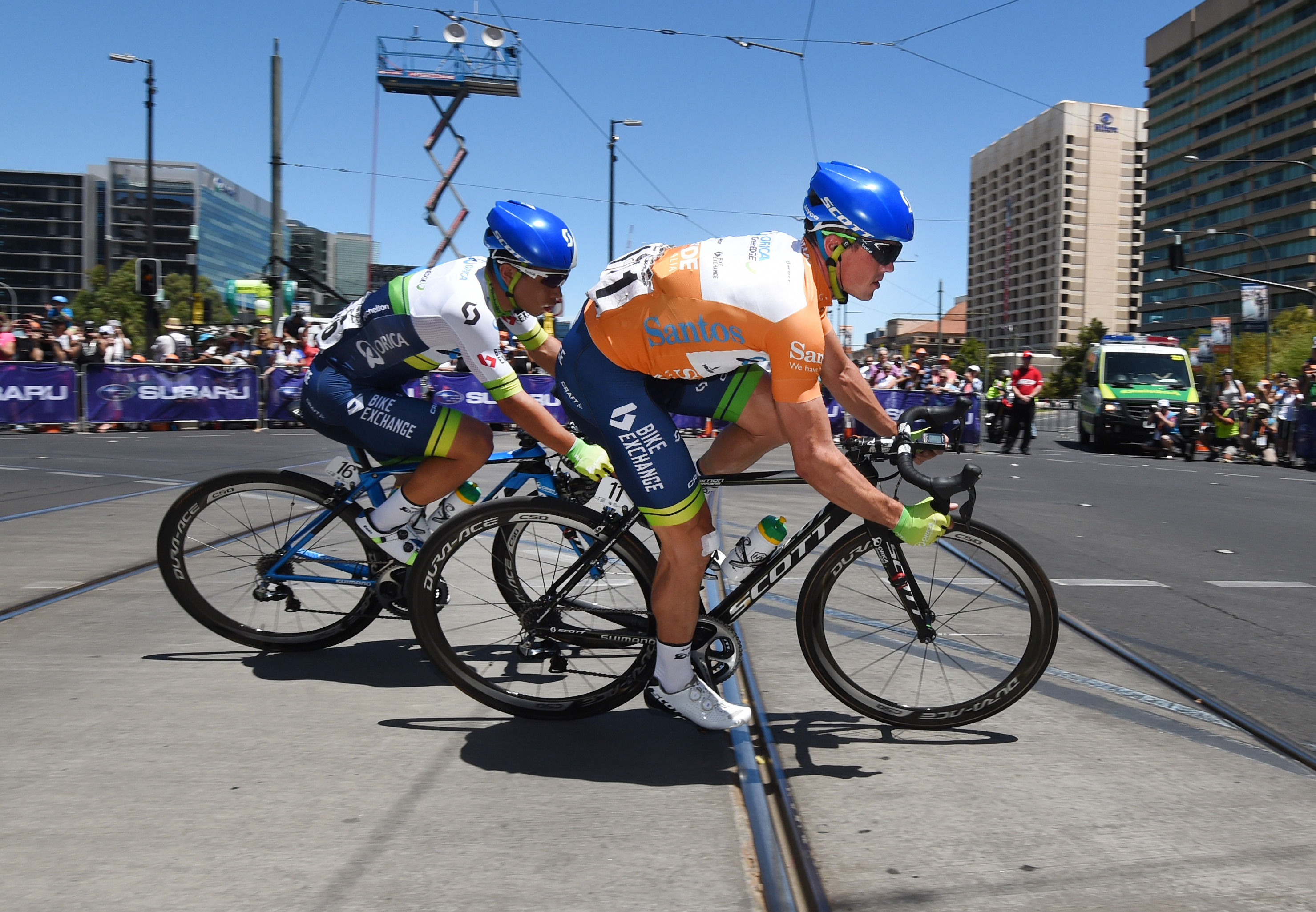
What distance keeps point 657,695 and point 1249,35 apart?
132789mm

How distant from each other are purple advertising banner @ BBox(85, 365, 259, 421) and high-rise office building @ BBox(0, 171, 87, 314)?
522 ft

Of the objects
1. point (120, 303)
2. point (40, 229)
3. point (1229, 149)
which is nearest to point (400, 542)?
point (120, 303)

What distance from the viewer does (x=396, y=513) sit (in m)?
4.09

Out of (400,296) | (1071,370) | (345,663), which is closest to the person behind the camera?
(400,296)

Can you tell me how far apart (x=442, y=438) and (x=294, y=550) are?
87 centimetres

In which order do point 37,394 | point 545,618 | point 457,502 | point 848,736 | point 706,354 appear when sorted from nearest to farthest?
point 706,354
point 848,736
point 545,618
point 457,502
point 37,394

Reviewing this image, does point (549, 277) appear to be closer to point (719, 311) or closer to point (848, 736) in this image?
point (719, 311)

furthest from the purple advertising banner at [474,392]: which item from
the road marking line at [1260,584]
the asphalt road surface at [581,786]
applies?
the asphalt road surface at [581,786]

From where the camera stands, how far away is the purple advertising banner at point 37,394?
17594mm

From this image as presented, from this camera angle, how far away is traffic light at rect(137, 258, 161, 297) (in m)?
23.5

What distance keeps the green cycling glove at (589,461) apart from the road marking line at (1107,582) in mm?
3559

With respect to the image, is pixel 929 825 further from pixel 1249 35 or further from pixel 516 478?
pixel 1249 35

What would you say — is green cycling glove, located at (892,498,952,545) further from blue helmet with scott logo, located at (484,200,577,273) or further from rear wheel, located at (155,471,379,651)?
rear wheel, located at (155,471,379,651)

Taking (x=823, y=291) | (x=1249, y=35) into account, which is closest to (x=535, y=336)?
(x=823, y=291)
